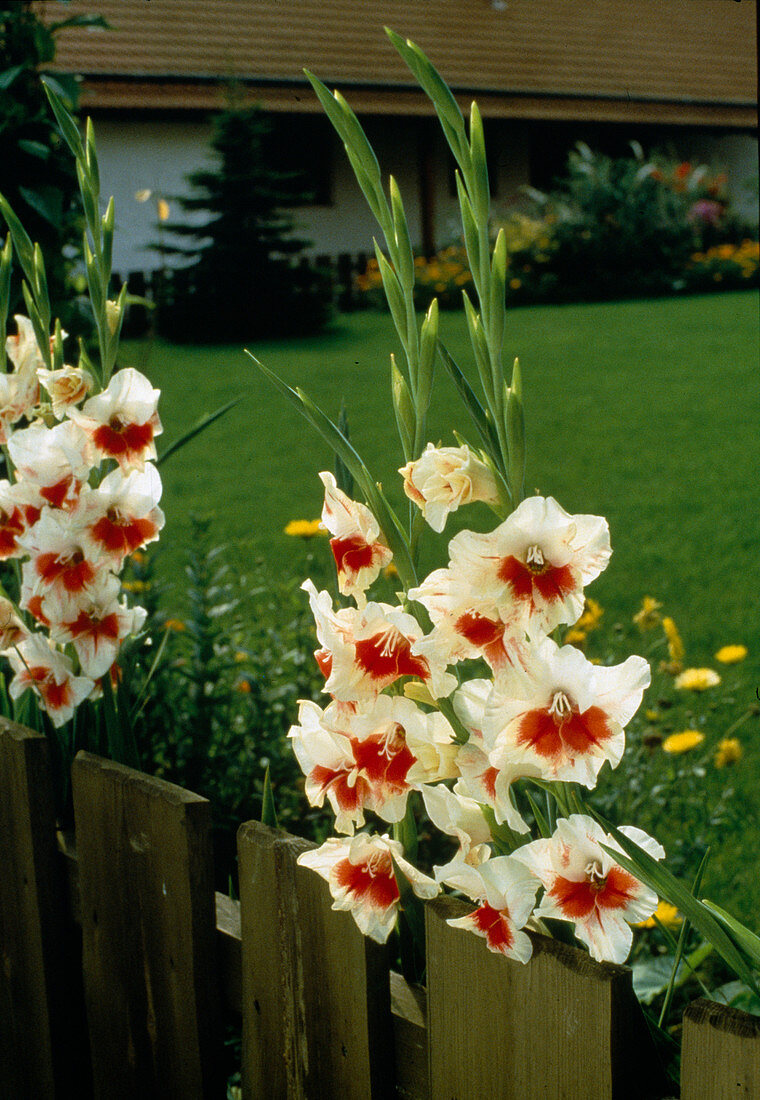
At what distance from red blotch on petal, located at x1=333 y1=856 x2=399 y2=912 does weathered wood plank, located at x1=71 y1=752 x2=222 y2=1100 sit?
246 millimetres

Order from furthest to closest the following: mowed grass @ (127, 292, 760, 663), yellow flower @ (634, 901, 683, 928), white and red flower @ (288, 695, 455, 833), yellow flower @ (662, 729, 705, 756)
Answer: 1. mowed grass @ (127, 292, 760, 663)
2. yellow flower @ (662, 729, 705, 756)
3. yellow flower @ (634, 901, 683, 928)
4. white and red flower @ (288, 695, 455, 833)

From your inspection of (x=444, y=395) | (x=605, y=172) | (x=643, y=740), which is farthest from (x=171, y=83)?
(x=643, y=740)

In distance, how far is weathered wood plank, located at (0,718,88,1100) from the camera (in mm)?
1312

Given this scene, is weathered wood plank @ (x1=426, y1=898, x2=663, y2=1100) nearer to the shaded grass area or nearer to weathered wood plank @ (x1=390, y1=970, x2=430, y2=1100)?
weathered wood plank @ (x1=390, y1=970, x2=430, y2=1100)

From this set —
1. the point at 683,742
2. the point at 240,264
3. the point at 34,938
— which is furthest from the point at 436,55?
the point at 34,938

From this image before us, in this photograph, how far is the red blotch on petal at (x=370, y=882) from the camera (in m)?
0.90

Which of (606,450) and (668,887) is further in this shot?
(606,450)

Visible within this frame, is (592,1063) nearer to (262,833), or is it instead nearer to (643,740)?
(262,833)

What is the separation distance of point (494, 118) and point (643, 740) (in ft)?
35.7

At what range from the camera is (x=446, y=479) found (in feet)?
2.45

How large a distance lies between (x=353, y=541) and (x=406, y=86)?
1067 cm

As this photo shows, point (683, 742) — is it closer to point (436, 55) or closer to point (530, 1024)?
point (530, 1024)

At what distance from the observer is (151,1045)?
4.06 feet

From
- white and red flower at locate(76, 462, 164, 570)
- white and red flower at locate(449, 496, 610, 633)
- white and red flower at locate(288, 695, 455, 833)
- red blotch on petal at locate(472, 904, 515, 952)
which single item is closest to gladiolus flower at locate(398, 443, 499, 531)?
white and red flower at locate(449, 496, 610, 633)
